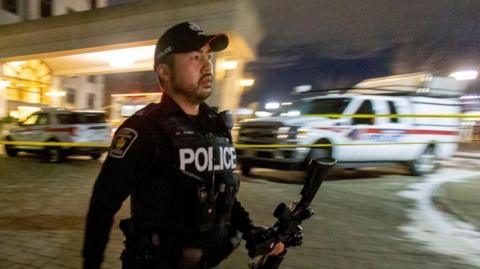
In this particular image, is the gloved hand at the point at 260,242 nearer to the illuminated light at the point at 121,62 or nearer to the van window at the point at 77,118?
the van window at the point at 77,118

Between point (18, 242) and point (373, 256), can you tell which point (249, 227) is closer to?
point (373, 256)

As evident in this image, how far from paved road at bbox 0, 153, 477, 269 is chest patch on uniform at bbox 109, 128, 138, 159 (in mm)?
2301

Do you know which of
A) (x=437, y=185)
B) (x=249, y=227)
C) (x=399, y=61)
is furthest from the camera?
(x=399, y=61)

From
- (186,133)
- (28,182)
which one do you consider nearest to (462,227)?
(186,133)

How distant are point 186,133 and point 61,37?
15.2m

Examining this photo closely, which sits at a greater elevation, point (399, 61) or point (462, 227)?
point (399, 61)

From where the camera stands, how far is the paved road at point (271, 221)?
362 cm

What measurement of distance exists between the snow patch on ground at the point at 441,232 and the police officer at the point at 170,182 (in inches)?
129

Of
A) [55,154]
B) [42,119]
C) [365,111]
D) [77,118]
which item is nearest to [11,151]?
[42,119]

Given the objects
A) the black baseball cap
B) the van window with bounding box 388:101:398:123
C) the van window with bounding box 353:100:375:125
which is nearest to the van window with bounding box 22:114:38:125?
the van window with bounding box 353:100:375:125

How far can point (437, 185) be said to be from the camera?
26.9 feet

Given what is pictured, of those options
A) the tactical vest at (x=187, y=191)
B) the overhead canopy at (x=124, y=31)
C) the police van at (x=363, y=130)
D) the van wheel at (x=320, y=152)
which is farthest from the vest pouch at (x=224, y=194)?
the overhead canopy at (x=124, y=31)

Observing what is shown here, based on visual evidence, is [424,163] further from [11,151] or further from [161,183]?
[11,151]

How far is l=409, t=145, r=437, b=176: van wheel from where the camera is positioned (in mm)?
9617
